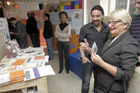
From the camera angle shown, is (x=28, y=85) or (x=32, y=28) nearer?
(x=28, y=85)

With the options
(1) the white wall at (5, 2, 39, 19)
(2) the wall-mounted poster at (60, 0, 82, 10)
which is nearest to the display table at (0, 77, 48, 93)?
(2) the wall-mounted poster at (60, 0, 82, 10)

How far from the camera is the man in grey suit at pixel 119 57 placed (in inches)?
29.6

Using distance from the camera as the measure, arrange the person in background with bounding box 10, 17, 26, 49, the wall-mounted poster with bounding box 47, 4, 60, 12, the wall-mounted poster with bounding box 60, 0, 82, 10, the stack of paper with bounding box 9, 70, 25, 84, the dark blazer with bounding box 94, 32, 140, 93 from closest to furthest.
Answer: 1. the dark blazer with bounding box 94, 32, 140, 93
2. the stack of paper with bounding box 9, 70, 25, 84
3. the wall-mounted poster with bounding box 60, 0, 82, 10
4. the wall-mounted poster with bounding box 47, 4, 60, 12
5. the person in background with bounding box 10, 17, 26, 49

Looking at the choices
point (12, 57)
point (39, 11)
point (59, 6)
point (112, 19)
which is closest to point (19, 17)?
point (39, 11)

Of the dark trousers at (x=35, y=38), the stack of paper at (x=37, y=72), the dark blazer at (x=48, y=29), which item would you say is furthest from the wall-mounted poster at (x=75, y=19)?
the stack of paper at (x=37, y=72)

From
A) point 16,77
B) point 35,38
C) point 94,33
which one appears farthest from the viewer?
point 35,38

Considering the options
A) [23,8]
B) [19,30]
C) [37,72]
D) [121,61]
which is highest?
[23,8]

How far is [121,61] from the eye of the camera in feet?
2.56

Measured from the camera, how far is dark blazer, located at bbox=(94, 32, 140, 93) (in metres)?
0.75

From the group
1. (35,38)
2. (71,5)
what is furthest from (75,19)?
(35,38)

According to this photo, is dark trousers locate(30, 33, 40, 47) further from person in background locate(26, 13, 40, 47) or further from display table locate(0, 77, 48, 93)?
display table locate(0, 77, 48, 93)

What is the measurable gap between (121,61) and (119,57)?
1.5 inches

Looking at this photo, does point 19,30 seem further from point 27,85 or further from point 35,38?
point 27,85

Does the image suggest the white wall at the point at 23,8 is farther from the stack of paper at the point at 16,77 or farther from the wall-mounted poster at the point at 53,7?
the stack of paper at the point at 16,77
